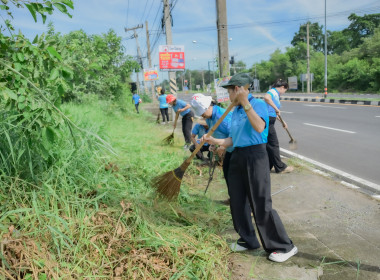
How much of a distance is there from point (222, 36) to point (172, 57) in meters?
7.28

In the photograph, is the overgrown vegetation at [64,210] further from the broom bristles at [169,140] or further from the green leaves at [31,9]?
the broom bristles at [169,140]

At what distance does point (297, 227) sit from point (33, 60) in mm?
3014

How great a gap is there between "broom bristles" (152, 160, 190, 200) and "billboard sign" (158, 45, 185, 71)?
36.6 feet

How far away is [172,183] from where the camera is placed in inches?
131

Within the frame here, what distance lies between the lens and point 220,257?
2.57 m

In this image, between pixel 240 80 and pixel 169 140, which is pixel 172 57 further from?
pixel 240 80

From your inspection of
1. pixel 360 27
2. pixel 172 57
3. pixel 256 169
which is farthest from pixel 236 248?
pixel 360 27

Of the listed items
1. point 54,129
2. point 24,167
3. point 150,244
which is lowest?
point 150,244

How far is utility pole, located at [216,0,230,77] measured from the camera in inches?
270

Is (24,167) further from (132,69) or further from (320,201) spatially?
(132,69)

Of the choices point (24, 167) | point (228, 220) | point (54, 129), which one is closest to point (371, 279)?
point (228, 220)

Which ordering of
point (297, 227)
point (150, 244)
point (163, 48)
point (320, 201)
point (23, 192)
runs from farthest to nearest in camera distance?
point (163, 48) → point (320, 201) → point (297, 227) → point (23, 192) → point (150, 244)

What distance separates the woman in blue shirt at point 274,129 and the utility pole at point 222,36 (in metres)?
2.09

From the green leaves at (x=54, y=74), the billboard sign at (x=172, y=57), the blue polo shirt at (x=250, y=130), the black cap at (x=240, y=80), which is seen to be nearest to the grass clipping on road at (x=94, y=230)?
the green leaves at (x=54, y=74)
